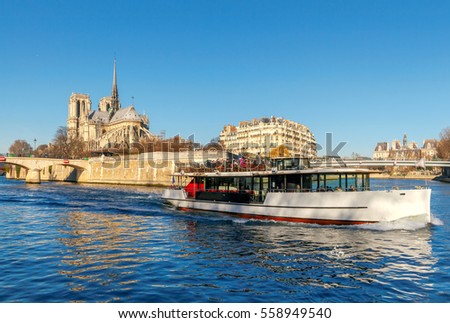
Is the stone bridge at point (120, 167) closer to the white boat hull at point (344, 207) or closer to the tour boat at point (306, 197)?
the tour boat at point (306, 197)

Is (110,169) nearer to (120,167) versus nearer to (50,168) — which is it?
(120,167)

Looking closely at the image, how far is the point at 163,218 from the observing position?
2973 cm

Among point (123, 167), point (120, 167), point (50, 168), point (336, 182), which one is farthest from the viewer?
point (50, 168)

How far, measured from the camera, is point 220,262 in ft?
51.8

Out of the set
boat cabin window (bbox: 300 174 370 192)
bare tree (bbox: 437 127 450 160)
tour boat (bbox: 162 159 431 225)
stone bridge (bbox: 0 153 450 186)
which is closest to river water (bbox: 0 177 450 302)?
tour boat (bbox: 162 159 431 225)

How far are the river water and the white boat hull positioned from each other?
828mm

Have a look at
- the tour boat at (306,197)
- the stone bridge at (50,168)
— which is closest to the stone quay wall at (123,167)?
the stone bridge at (50,168)

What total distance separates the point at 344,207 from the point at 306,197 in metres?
2.65

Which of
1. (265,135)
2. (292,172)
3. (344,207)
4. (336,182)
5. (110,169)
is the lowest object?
(344,207)

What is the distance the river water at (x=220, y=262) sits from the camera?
11820mm

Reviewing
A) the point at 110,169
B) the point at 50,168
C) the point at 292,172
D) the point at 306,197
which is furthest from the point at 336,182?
the point at 50,168

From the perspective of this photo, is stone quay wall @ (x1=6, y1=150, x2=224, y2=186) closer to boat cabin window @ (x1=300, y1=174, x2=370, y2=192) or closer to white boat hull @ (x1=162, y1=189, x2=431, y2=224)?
white boat hull @ (x1=162, y1=189, x2=431, y2=224)

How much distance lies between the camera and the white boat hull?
2380cm
